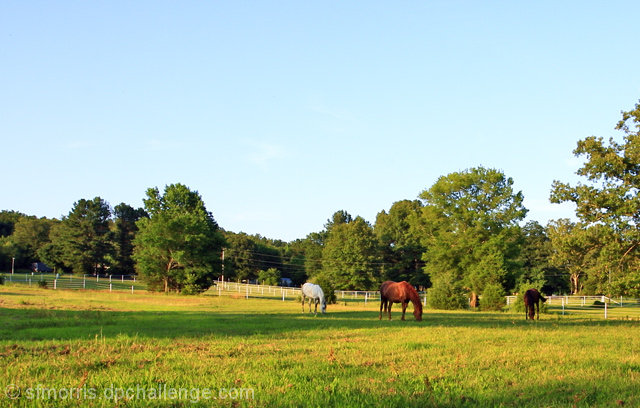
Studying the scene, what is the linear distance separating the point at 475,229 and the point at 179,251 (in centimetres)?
3175

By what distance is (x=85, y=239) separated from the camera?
95250mm

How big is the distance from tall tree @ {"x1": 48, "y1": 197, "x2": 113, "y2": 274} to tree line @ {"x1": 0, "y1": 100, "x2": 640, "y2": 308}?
8.2 inches

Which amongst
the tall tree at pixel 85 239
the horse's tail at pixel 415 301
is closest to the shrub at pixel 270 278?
the tall tree at pixel 85 239

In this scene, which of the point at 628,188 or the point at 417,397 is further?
the point at 628,188

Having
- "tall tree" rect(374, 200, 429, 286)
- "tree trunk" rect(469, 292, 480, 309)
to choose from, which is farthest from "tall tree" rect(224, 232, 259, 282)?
"tree trunk" rect(469, 292, 480, 309)

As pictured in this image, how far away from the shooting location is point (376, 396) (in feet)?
19.0

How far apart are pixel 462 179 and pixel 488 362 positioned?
47.5 m

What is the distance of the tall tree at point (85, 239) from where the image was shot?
9394cm

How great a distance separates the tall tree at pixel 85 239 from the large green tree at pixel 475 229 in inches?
2628

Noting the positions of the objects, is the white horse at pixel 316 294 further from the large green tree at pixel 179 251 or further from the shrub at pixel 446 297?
the large green tree at pixel 179 251

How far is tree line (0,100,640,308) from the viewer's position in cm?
2170

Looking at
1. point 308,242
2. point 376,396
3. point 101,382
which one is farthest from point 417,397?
point 308,242

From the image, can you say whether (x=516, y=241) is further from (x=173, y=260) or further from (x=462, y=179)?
(x=173, y=260)

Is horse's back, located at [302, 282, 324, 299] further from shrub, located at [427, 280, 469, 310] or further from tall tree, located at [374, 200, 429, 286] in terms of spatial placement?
tall tree, located at [374, 200, 429, 286]
